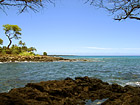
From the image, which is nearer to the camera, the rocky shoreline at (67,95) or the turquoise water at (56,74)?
the rocky shoreline at (67,95)

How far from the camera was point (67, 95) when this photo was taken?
5504mm

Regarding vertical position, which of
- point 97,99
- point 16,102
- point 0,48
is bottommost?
point 97,99

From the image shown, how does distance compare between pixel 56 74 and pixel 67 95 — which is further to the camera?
pixel 56 74

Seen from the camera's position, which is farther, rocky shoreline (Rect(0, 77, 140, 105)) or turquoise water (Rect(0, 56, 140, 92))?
turquoise water (Rect(0, 56, 140, 92))

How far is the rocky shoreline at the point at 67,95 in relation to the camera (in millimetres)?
4126

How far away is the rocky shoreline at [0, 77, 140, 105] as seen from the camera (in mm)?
4126

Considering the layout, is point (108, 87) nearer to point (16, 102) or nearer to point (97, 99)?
point (97, 99)

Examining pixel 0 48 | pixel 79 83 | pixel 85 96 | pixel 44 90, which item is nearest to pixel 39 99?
pixel 44 90

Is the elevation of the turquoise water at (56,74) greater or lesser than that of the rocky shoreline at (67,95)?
lesser

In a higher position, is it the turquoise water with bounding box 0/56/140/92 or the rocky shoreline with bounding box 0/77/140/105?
the rocky shoreline with bounding box 0/77/140/105

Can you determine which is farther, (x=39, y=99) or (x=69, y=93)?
(x=69, y=93)

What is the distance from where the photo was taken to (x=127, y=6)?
6.57 meters

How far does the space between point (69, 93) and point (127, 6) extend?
5.09 m

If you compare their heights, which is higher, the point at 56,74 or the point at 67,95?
the point at 67,95
